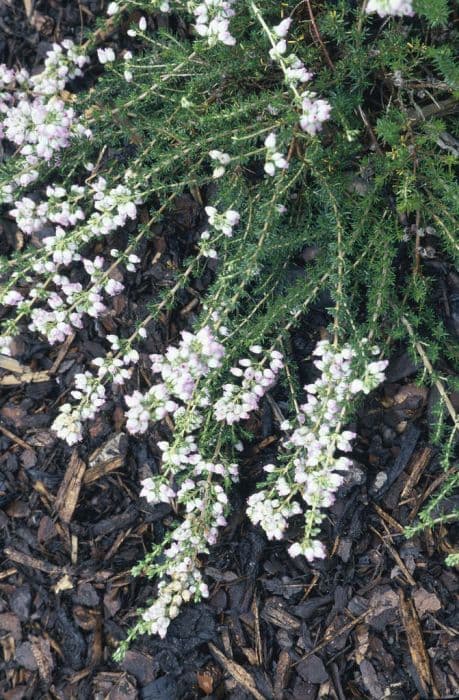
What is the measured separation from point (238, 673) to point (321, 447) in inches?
66.0

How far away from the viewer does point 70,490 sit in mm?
4410

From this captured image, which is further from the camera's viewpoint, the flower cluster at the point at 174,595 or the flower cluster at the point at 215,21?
the flower cluster at the point at 174,595

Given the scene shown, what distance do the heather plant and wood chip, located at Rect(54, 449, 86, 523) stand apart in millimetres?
577

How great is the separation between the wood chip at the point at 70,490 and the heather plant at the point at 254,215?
0.58m

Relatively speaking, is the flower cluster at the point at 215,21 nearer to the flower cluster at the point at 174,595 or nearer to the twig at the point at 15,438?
the flower cluster at the point at 174,595

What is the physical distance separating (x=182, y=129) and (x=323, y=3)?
1206mm

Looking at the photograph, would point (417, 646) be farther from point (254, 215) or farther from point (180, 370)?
point (254, 215)

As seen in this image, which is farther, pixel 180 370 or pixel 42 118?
pixel 42 118

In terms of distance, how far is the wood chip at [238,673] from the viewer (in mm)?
3953

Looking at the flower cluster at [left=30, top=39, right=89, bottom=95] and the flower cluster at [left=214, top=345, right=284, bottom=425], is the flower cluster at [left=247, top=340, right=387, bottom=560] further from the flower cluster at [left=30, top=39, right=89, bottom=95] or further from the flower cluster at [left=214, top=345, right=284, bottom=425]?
the flower cluster at [left=30, top=39, right=89, bottom=95]

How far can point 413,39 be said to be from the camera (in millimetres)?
3781

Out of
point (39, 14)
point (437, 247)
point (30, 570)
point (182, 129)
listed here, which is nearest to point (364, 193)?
point (437, 247)

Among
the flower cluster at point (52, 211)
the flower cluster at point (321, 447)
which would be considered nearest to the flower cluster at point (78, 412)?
the flower cluster at point (52, 211)

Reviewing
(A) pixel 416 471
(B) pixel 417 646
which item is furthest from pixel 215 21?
(B) pixel 417 646
